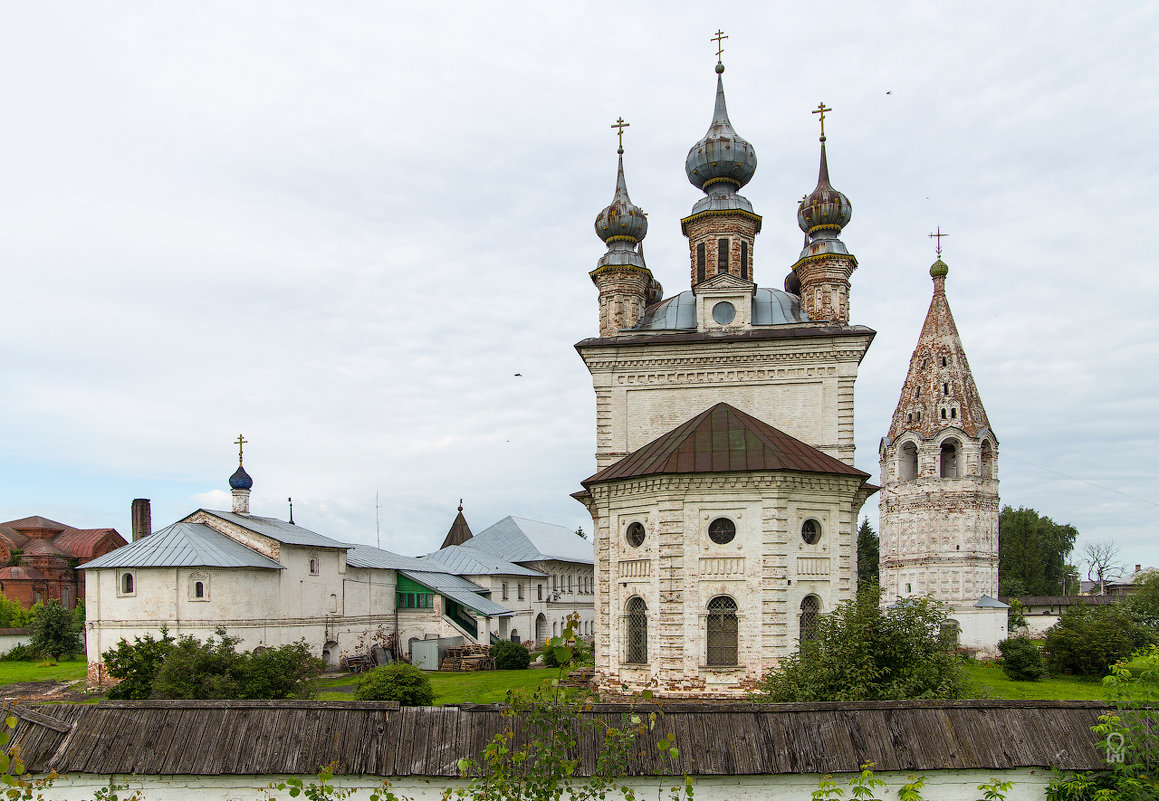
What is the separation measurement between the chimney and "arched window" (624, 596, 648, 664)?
34790 mm

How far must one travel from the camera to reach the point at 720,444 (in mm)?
19141

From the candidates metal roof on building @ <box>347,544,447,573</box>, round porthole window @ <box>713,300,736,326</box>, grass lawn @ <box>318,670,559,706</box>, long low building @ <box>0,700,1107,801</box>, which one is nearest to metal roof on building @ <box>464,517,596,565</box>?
metal roof on building @ <box>347,544,447,573</box>

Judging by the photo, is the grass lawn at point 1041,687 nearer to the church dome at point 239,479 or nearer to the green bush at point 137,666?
the green bush at point 137,666

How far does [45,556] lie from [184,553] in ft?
111

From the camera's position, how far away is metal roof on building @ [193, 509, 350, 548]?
1115 inches

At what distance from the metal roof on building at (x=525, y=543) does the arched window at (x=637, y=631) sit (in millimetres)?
24877

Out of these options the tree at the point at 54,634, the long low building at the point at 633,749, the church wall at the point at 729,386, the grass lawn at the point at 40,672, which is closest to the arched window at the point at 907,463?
the church wall at the point at 729,386

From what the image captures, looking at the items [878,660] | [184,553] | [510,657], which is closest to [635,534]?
[878,660]

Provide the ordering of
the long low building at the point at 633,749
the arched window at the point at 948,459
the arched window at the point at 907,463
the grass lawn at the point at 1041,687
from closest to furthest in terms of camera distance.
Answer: the long low building at the point at 633,749, the grass lawn at the point at 1041,687, the arched window at the point at 948,459, the arched window at the point at 907,463

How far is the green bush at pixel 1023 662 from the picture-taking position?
2867cm

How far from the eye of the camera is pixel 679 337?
22.0 metres

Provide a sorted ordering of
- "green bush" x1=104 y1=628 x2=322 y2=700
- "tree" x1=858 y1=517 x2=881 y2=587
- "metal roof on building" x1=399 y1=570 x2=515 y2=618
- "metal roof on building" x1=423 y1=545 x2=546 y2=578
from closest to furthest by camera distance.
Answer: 1. "green bush" x1=104 y1=628 x2=322 y2=700
2. "metal roof on building" x1=399 y1=570 x2=515 y2=618
3. "metal roof on building" x1=423 y1=545 x2=546 y2=578
4. "tree" x1=858 y1=517 x2=881 y2=587

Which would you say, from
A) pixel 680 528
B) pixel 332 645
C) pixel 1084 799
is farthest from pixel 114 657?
pixel 1084 799

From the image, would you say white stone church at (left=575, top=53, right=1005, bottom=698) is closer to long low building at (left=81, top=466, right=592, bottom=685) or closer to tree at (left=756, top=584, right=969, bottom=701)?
tree at (left=756, top=584, right=969, bottom=701)
